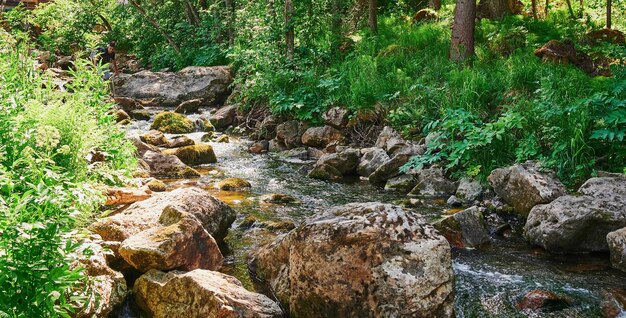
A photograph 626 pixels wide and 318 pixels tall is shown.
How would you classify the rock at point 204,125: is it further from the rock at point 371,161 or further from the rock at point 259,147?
the rock at point 371,161

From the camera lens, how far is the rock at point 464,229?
21.8 feet

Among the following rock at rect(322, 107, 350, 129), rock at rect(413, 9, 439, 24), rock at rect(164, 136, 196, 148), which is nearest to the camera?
rock at rect(164, 136, 196, 148)

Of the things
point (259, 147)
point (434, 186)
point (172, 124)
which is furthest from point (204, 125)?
point (434, 186)

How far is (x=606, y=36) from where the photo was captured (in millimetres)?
12828

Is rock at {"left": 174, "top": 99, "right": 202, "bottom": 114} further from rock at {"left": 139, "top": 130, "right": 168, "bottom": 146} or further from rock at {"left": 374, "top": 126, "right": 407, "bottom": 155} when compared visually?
rock at {"left": 374, "top": 126, "right": 407, "bottom": 155}

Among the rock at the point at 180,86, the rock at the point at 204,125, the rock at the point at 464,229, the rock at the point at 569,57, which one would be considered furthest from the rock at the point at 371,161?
the rock at the point at 180,86

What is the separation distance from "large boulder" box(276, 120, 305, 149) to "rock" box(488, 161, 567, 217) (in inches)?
217

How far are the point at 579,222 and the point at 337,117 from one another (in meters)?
6.70

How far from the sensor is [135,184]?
712cm

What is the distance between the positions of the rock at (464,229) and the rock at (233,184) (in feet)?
12.1

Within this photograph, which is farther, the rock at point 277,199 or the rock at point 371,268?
the rock at point 277,199

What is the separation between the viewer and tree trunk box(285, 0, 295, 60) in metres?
14.9

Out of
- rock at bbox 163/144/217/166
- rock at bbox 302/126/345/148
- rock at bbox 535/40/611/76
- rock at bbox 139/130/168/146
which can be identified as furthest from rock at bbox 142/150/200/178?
rock at bbox 535/40/611/76

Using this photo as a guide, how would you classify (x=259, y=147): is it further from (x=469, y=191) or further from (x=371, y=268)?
(x=371, y=268)
